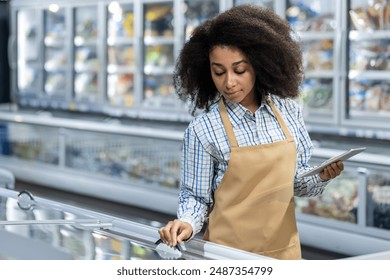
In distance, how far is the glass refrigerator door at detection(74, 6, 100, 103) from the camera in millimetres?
8109

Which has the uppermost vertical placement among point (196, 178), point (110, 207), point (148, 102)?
point (196, 178)

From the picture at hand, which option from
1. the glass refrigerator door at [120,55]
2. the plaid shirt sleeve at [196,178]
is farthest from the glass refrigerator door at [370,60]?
the plaid shirt sleeve at [196,178]

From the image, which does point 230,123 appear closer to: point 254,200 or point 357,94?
point 254,200

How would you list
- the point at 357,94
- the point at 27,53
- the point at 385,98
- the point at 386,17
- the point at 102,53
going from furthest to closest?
the point at 27,53, the point at 102,53, the point at 357,94, the point at 385,98, the point at 386,17

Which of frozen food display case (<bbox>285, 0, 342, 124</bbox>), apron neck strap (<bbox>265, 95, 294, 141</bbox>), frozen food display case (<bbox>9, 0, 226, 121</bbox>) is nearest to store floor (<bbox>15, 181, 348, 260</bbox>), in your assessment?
frozen food display case (<bbox>9, 0, 226, 121</bbox>)

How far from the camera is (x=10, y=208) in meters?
2.21

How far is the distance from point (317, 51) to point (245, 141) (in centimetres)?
422

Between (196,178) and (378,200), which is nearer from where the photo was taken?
(196,178)

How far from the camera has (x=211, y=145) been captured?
6.41 feet

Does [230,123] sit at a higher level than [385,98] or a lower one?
higher

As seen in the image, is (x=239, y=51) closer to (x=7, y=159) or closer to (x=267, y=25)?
(x=267, y=25)

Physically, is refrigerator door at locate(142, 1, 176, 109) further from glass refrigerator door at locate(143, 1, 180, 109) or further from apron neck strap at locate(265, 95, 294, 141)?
apron neck strap at locate(265, 95, 294, 141)

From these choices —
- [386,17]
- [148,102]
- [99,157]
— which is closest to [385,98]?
[386,17]
